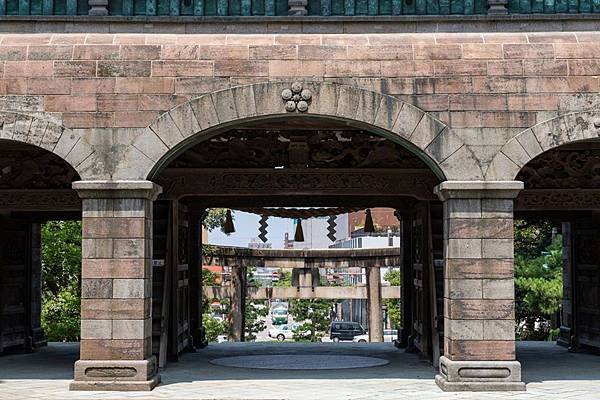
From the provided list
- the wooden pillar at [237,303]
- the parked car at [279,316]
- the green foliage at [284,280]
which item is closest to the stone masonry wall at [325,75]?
the wooden pillar at [237,303]

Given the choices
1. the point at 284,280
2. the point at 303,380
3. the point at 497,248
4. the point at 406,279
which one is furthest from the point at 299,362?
the point at 284,280

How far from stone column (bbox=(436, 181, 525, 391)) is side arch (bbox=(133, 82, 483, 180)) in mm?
357

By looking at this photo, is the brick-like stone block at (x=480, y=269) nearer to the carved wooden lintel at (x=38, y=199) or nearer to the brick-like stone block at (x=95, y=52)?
the brick-like stone block at (x=95, y=52)

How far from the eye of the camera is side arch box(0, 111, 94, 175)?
10.1 metres

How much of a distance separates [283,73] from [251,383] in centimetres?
381

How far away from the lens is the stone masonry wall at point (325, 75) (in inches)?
399

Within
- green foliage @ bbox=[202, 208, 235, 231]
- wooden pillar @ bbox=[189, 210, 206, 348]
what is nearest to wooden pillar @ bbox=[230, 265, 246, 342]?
green foliage @ bbox=[202, 208, 235, 231]

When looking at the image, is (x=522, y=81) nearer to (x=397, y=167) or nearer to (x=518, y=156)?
(x=518, y=156)

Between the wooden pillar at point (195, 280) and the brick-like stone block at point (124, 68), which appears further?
the wooden pillar at point (195, 280)

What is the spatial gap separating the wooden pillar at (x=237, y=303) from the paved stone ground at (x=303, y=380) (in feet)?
36.9

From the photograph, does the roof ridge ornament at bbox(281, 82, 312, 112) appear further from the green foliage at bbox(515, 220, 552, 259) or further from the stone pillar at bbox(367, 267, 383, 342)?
the stone pillar at bbox(367, 267, 383, 342)

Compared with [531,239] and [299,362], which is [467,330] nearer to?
[299,362]

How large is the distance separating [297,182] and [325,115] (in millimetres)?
3337

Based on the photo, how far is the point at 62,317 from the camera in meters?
21.3
